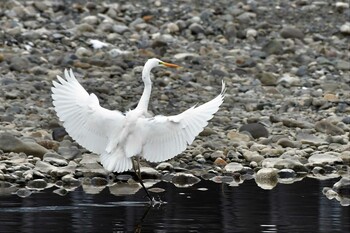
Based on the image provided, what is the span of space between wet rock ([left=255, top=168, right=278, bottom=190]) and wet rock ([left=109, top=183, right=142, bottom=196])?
4.50 ft

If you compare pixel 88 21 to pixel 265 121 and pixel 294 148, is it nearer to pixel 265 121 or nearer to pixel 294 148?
pixel 265 121

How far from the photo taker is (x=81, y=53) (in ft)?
69.2

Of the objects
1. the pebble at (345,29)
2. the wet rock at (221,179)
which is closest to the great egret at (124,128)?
the wet rock at (221,179)

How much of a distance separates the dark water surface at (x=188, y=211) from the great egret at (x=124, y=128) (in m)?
0.47

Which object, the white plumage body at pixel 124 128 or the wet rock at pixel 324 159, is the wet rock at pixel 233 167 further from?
the white plumage body at pixel 124 128

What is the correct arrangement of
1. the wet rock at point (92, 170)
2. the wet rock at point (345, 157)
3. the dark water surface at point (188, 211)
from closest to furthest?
the dark water surface at point (188, 211) < the wet rock at point (92, 170) < the wet rock at point (345, 157)

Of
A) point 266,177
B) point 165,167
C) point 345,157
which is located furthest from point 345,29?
point 266,177

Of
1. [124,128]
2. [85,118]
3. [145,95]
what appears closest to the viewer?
[124,128]

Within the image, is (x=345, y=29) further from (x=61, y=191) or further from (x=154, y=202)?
(x=154, y=202)

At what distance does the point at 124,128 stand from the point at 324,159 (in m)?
3.32

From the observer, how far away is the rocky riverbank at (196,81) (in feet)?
45.6

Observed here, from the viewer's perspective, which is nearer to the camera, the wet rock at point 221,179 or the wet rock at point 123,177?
the wet rock at point 221,179

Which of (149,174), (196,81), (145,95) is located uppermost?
(196,81)

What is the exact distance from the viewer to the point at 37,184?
12758 millimetres
